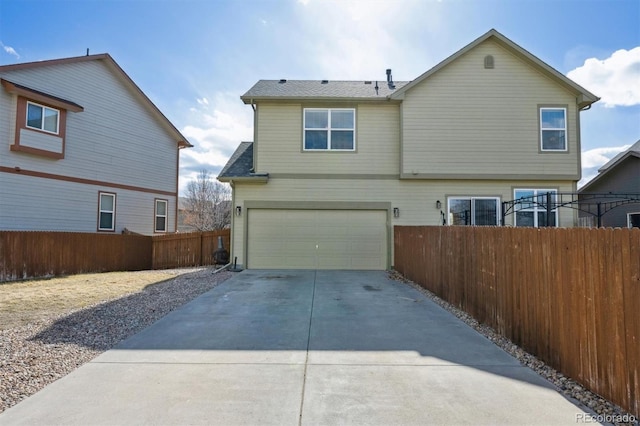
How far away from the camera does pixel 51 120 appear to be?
1292cm

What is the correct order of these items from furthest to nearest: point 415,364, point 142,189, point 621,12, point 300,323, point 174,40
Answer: point 142,189 < point 174,40 < point 621,12 < point 300,323 < point 415,364

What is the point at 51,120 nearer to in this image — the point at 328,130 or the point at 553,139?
the point at 328,130

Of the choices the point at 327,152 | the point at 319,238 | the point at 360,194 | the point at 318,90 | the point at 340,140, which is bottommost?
the point at 319,238

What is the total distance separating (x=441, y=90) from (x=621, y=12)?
5.31m

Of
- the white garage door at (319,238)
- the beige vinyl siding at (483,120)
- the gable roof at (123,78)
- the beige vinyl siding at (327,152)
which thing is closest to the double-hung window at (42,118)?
the gable roof at (123,78)

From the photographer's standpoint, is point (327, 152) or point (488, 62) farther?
point (327, 152)

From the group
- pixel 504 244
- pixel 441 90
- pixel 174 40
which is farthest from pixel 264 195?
pixel 504 244

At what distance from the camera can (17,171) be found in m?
11.9

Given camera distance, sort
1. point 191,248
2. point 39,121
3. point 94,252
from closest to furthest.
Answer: point 39,121, point 94,252, point 191,248

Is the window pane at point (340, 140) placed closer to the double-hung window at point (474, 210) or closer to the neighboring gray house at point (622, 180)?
the double-hung window at point (474, 210)

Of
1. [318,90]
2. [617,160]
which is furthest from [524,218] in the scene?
[617,160]

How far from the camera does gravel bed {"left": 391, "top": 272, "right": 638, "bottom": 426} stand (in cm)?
287

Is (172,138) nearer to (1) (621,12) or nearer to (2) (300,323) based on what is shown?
(2) (300,323)

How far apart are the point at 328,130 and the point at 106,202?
10.7m
